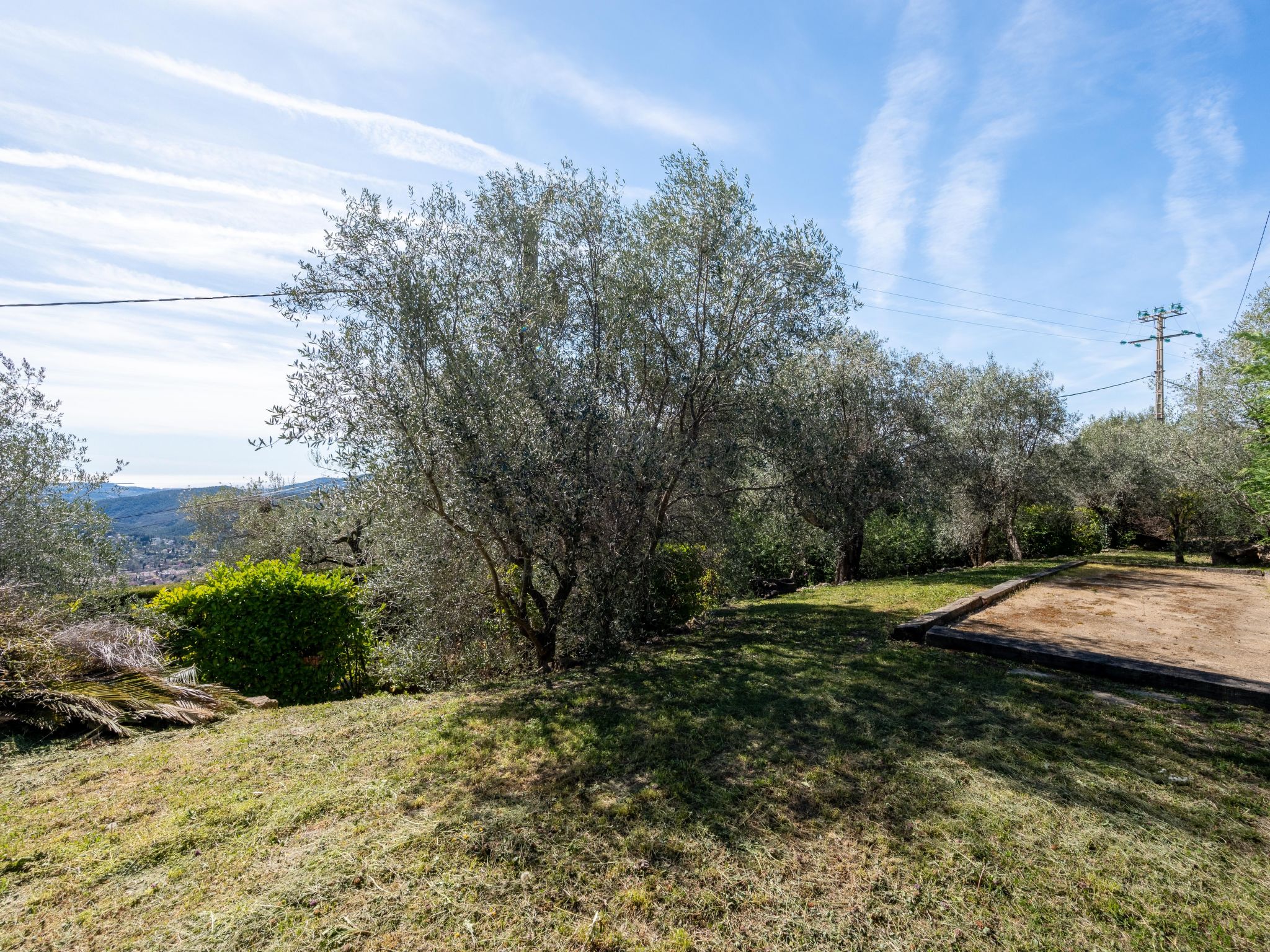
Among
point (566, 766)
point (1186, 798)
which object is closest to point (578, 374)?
point (566, 766)

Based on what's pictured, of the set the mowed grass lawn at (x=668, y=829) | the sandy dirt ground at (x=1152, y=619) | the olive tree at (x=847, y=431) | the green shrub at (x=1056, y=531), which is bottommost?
the mowed grass lawn at (x=668, y=829)

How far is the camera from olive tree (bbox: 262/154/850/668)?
5.35 meters

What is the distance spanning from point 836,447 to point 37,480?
37.9 feet

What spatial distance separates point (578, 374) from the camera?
6.14 m

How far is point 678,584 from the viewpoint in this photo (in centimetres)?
888

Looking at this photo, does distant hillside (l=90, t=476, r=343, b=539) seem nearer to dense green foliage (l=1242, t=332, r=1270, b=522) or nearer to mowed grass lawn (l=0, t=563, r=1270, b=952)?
mowed grass lawn (l=0, t=563, r=1270, b=952)

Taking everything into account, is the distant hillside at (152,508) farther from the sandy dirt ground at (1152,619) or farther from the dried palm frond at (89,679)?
the sandy dirt ground at (1152,619)

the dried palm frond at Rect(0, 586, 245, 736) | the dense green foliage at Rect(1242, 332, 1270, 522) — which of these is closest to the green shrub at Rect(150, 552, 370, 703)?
the dried palm frond at Rect(0, 586, 245, 736)

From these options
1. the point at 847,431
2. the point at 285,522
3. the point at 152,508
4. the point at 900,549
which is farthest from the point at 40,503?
the point at 152,508

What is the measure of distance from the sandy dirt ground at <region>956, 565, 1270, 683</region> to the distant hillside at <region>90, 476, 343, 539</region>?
8.26m

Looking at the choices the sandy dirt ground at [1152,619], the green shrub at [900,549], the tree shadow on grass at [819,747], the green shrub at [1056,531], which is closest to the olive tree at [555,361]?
the tree shadow on grass at [819,747]

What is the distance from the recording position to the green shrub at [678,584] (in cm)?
803

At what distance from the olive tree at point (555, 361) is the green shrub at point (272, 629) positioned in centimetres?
215

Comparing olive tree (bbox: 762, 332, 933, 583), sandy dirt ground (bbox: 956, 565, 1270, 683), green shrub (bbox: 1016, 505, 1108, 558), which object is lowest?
sandy dirt ground (bbox: 956, 565, 1270, 683)
